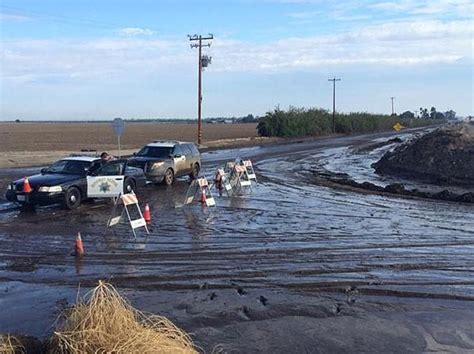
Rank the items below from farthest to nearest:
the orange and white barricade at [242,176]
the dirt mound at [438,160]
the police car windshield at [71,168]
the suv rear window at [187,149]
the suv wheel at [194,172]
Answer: the dirt mound at [438,160], the suv wheel at [194,172], the suv rear window at [187,149], the orange and white barricade at [242,176], the police car windshield at [71,168]

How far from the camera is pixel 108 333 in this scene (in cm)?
517

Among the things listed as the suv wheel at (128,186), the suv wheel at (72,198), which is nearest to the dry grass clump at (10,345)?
the suv wheel at (72,198)

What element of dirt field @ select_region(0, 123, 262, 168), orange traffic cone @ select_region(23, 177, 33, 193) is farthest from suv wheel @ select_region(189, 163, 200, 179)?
dirt field @ select_region(0, 123, 262, 168)

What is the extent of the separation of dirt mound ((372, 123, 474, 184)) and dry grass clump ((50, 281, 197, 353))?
2366cm

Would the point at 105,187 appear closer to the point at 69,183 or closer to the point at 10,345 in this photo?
the point at 69,183

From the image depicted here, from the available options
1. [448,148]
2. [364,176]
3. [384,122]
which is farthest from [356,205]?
[384,122]

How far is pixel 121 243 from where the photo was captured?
41.9 ft

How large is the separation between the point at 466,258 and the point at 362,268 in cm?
227

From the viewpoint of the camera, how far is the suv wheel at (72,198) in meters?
17.8

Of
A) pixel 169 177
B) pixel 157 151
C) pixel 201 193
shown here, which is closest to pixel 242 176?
pixel 169 177

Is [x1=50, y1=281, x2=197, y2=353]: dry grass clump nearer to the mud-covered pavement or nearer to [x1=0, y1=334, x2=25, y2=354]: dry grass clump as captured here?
[x1=0, y1=334, x2=25, y2=354]: dry grass clump

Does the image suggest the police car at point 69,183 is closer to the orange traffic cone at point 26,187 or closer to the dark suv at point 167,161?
the orange traffic cone at point 26,187

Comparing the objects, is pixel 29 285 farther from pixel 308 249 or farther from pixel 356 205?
pixel 356 205

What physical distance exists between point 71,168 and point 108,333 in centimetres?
1466
